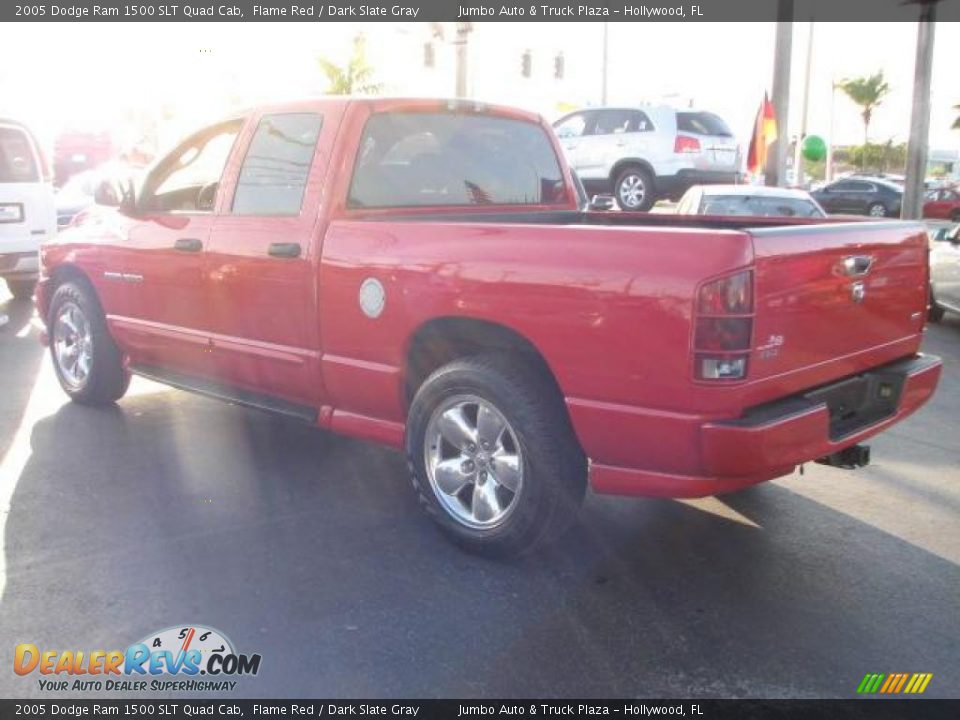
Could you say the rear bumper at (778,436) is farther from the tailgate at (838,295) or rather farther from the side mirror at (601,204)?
the side mirror at (601,204)

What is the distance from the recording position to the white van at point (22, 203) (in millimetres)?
10258

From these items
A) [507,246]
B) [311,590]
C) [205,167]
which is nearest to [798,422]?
[507,246]

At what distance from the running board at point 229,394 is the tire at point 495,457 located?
84cm

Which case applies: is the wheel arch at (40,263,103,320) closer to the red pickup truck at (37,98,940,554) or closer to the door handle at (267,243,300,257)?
the red pickup truck at (37,98,940,554)

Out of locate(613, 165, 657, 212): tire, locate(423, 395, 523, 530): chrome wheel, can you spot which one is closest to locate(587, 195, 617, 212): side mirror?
locate(423, 395, 523, 530): chrome wheel

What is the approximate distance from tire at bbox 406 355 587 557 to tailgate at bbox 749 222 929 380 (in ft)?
2.77

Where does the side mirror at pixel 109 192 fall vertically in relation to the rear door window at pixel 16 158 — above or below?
below

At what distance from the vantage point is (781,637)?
3.26 m

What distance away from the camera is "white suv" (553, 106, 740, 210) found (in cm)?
1512

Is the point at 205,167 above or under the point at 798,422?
above

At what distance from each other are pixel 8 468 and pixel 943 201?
28.0 metres

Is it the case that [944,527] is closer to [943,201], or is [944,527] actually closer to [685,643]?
[685,643]

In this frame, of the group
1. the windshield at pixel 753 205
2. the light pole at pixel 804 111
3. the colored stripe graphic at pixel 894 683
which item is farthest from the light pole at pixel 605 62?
the colored stripe graphic at pixel 894 683

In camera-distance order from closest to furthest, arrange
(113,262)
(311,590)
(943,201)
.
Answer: (311,590)
(113,262)
(943,201)
